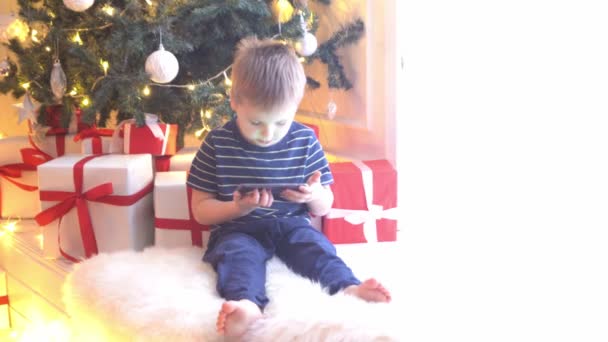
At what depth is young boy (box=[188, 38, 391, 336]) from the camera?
1119 mm

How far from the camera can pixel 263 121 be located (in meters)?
1.15

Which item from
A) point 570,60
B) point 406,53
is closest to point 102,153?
point 406,53

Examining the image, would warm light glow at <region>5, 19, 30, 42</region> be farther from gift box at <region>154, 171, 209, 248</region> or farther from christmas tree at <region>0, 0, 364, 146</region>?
gift box at <region>154, 171, 209, 248</region>

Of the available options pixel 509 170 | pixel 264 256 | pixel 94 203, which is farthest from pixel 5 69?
pixel 509 170

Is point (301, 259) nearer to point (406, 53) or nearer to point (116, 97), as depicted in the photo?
Answer: point (406, 53)

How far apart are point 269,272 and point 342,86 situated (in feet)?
2.58

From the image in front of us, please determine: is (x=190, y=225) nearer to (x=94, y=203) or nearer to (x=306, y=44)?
(x=94, y=203)

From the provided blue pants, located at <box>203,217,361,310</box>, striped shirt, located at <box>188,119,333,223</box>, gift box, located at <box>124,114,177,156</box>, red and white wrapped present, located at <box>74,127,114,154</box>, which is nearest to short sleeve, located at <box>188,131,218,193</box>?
striped shirt, located at <box>188,119,333,223</box>

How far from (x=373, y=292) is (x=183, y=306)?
1.10 feet

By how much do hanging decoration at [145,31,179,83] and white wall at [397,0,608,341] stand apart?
60cm

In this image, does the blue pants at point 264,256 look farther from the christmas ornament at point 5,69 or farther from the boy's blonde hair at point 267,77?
the christmas ornament at point 5,69

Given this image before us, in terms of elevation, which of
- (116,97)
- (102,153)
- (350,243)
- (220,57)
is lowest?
(350,243)

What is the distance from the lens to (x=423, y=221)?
1513 millimetres

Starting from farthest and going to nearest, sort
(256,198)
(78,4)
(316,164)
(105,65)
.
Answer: (105,65) → (78,4) → (316,164) → (256,198)
